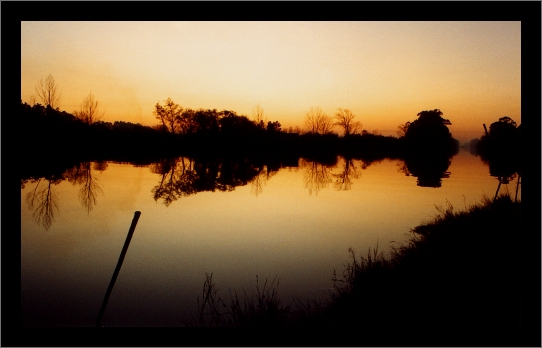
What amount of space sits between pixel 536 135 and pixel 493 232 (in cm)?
402

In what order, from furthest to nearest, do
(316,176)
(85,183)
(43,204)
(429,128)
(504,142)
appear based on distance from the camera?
1. (429,128)
2. (316,176)
3. (85,183)
4. (43,204)
5. (504,142)

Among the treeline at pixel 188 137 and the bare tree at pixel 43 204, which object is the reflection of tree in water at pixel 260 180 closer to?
the treeline at pixel 188 137

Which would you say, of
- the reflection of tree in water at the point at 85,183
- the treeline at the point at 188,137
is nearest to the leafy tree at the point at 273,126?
the treeline at the point at 188,137

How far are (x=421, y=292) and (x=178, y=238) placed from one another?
22.2ft

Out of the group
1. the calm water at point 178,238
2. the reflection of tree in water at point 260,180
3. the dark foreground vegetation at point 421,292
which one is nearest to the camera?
the dark foreground vegetation at point 421,292

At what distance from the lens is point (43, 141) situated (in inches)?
543

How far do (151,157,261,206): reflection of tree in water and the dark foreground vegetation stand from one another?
10172 mm

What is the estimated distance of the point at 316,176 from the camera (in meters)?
25.2

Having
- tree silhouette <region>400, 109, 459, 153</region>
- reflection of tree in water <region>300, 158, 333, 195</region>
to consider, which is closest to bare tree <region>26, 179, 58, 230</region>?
reflection of tree in water <region>300, 158, 333, 195</region>

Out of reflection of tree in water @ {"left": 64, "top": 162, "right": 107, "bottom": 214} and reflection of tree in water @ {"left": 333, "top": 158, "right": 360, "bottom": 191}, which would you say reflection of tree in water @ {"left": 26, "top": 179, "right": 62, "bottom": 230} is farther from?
reflection of tree in water @ {"left": 333, "top": 158, "right": 360, "bottom": 191}

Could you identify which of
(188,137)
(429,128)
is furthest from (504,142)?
(429,128)

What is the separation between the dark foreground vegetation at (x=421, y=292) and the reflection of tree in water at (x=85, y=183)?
8.79 m

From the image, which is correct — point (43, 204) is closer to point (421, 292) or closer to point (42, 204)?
point (42, 204)

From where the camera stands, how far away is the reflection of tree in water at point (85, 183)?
514 inches
